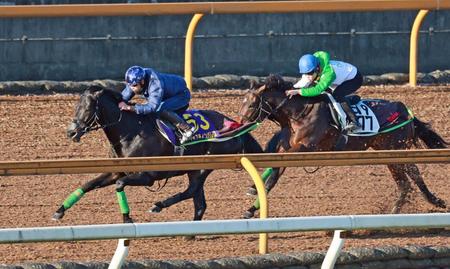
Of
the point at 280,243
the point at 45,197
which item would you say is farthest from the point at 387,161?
the point at 45,197

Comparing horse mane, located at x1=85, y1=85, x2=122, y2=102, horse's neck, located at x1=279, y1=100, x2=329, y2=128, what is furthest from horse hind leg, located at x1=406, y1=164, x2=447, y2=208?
horse mane, located at x1=85, y1=85, x2=122, y2=102

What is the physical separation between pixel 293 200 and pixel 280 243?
6.01 feet

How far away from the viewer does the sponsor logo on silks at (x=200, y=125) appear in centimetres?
1262

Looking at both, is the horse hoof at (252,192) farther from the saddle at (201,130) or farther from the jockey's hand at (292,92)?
the jockey's hand at (292,92)

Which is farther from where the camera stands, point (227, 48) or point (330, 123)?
point (227, 48)

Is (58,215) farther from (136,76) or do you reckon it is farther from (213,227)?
(213,227)

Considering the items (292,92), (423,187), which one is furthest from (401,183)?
(292,92)

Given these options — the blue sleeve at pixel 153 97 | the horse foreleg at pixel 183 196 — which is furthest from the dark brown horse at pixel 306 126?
the horse foreleg at pixel 183 196

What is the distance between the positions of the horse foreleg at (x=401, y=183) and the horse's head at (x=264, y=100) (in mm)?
1194

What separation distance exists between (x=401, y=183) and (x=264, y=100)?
1443 millimetres

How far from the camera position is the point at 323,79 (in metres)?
13.2

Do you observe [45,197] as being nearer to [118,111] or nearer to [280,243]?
[118,111]

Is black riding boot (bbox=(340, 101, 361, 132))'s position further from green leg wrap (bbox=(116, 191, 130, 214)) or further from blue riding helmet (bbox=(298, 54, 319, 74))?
green leg wrap (bbox=(116, 191, 130, 214))

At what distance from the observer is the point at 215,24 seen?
16531 millimetres
